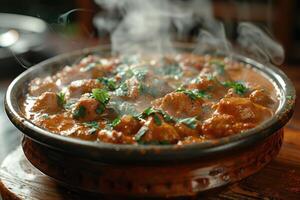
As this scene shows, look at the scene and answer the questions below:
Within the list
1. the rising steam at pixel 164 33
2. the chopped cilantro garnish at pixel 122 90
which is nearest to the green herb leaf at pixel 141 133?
the chopped cilantro garnish at pixel 122 90

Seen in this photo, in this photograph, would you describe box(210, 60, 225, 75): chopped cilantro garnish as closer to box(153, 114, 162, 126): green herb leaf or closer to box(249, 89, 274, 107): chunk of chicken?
box(249, 89, 274, 107): chunk of chicken

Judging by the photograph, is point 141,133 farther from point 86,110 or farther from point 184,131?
point 86,110

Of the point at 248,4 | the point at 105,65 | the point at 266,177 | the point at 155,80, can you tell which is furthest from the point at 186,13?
the point at 266,177

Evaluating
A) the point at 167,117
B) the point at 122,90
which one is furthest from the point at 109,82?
the point at 167,117

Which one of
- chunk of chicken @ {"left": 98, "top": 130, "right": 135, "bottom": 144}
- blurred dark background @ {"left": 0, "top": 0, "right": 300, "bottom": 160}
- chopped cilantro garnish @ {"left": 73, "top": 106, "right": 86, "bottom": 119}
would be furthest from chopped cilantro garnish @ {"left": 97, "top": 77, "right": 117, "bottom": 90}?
blurred dark background @ {"left": 0, "top": 0, "right": 300, "bottom": 160}

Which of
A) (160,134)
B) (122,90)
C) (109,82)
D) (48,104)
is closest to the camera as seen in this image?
(160,134)
